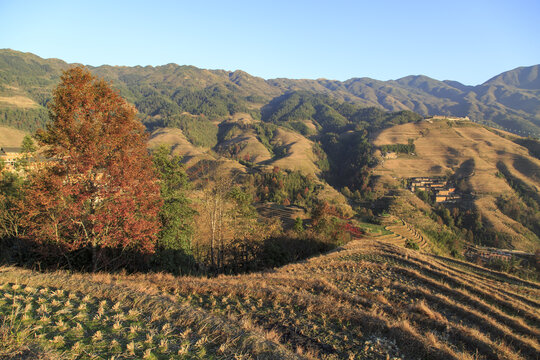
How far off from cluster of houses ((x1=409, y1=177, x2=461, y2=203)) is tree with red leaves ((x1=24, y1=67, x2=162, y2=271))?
516 feet

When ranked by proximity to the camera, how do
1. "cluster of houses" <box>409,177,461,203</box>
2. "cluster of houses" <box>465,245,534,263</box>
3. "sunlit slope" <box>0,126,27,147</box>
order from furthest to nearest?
"sunlit slope" <box>0,126,27,147</box>
"cluster of houses" <box>409,177,461,203</box>
"cluster of houses" <box>465,245,534,263</box>

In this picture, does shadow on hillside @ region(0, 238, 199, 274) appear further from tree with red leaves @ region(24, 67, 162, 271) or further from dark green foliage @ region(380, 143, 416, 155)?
dark green foliage @ region(380, 143, 416, 155)

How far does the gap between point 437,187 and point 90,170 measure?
558 ft

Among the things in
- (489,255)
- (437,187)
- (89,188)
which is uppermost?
(89,188)

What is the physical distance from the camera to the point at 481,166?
154 meters

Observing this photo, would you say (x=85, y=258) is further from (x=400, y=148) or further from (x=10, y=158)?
(x=400, y=148)

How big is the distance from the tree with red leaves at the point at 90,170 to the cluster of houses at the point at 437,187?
15722 cm

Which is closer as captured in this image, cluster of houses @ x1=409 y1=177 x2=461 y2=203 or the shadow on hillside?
the shadow on hillside

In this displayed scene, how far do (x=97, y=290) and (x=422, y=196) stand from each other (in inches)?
6243

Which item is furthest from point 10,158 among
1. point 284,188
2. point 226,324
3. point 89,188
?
point 284,188

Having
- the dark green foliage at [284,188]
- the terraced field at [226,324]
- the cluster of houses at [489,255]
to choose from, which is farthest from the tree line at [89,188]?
the dark green foliage at [284,188]

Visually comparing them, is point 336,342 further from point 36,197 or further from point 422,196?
point 422,196

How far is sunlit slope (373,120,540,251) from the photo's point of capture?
11763 centimetres

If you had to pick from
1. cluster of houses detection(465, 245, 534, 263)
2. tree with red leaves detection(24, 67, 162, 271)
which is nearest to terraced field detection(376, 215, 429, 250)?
cluster of houses detection(465, 245, 534, 263)
